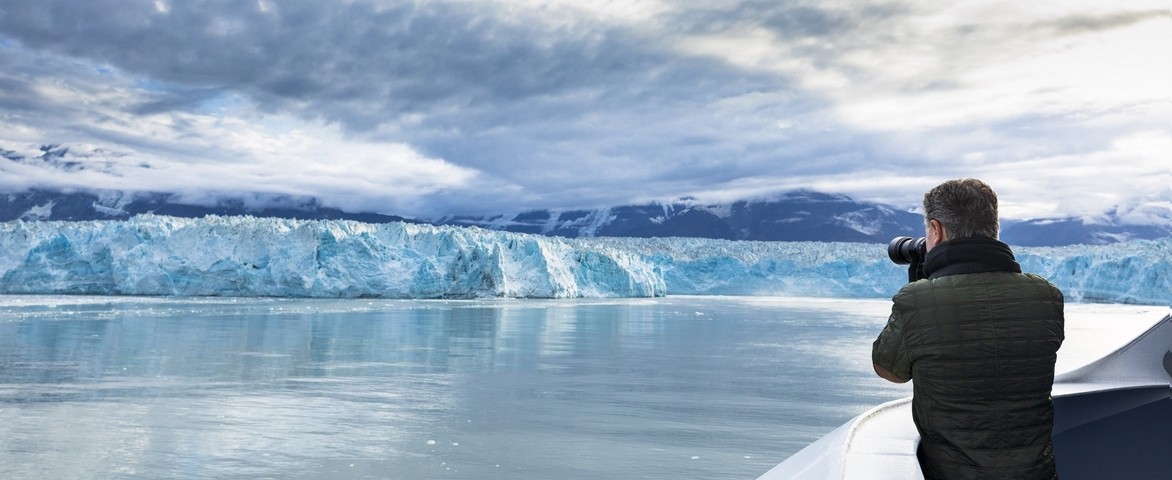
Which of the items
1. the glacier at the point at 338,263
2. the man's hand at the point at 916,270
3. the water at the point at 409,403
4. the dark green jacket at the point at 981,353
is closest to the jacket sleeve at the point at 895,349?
the dark green jacket at the point at 981,353

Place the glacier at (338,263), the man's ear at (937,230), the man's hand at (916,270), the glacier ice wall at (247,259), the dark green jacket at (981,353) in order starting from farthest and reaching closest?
the glacier at (338,263), the glacier ice wall at (247,259), the man's hand at (916,270), the man's ear at (937,230), the dark green jacket at (981,353)

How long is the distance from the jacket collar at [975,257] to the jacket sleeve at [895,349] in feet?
0.40

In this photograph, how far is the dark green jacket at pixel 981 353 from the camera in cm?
158

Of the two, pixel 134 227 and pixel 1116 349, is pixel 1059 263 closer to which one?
pixel 134 227

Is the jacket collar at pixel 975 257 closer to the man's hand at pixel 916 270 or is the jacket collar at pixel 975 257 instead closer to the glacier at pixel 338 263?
the man's hand at pixel 916 270

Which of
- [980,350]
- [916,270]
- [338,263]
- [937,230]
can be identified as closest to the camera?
[980,350]

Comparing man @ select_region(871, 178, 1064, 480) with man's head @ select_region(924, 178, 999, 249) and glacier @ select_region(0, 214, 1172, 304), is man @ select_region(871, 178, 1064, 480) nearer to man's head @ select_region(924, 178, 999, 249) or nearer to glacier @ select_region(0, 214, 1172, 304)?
man's head @ select_region(924, 178, 999, 249)

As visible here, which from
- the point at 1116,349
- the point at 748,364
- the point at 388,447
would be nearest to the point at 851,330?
the point at 748,364

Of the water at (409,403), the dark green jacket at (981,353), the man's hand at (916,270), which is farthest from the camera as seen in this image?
the water at (409,403)

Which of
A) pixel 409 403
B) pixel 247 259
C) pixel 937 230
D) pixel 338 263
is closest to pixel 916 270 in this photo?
pixel 937 230

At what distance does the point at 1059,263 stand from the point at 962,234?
4956 centimetres

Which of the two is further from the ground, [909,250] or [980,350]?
[909,250]

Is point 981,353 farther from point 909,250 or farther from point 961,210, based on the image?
point 909,250

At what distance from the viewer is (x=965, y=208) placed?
1.67 m
